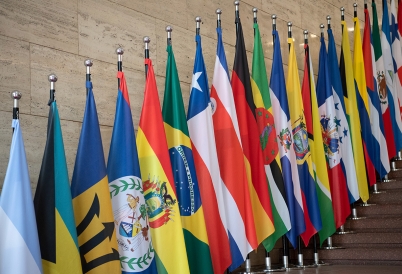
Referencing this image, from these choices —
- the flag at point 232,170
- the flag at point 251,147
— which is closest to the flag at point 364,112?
the flag at point 251,147

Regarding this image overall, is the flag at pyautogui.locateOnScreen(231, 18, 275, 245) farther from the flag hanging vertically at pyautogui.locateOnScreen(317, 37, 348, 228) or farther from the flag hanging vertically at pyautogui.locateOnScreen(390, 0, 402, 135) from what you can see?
the flag hanging vertically at pyautogui.locateOnScreen(390, 0, 402, 135)

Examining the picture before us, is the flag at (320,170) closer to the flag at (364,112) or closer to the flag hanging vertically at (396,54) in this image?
the flag at (364,112)

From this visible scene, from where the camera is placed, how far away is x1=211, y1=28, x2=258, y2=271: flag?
18.9 ft

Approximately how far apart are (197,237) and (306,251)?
280 centimetres

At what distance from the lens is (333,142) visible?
24.5ft

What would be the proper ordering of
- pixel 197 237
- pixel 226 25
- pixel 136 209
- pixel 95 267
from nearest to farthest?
pixel 95 267 < pixel 136 209 < pixel 197 237 < pixel 226 25

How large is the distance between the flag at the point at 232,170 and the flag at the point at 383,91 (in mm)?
3245

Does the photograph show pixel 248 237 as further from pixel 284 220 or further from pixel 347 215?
pixel 347 215

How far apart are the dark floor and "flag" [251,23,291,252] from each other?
1.63 ft

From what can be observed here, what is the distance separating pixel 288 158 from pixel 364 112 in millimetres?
1879

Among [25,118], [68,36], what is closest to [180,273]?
[25,118]

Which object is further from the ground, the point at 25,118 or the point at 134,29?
the point at 134,29

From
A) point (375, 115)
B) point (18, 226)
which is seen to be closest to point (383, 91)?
point (375, 115)

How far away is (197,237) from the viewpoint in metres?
5.25
